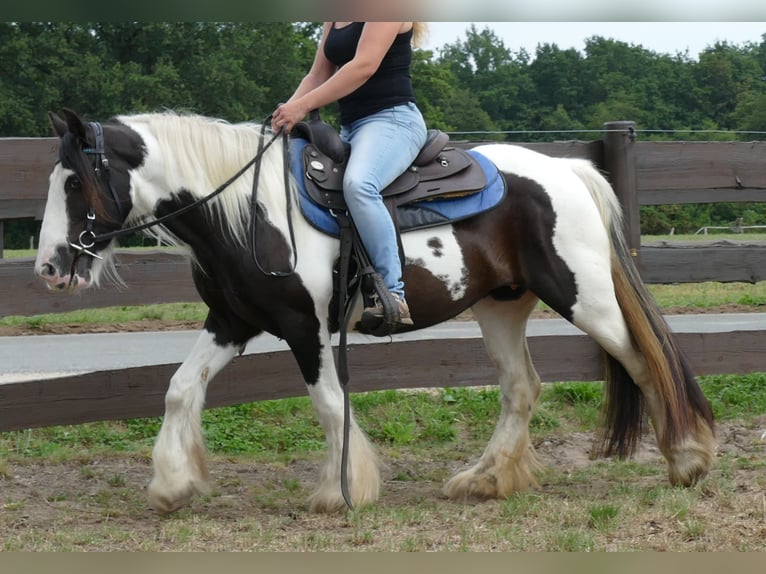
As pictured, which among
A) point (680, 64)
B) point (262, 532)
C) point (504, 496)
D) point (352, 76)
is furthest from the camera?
point (680, 64)

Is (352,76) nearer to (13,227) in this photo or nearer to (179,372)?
(179,372)

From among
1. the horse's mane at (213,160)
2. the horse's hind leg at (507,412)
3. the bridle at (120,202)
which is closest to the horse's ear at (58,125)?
the bridle at (120,202)

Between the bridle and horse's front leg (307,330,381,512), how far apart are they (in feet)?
1.93

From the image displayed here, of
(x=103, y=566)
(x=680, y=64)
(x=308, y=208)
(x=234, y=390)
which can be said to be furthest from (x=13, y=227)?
(x=103, y=566)

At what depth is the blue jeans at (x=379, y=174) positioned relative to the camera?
4629mm

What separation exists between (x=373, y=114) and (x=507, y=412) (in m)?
1.84

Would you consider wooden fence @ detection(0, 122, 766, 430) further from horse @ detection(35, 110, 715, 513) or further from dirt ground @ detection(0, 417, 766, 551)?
horse @ detection(35, 110, 715, 513)

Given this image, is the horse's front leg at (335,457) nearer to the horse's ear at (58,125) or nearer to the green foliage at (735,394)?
the horse's ear at (58,125)

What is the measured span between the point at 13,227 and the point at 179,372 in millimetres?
18742

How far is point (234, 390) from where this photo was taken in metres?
6.07

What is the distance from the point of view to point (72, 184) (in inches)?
175

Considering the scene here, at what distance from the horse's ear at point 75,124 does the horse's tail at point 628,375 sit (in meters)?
2.66

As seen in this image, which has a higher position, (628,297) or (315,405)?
(628,297)

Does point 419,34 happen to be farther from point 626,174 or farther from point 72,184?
point 626,174
